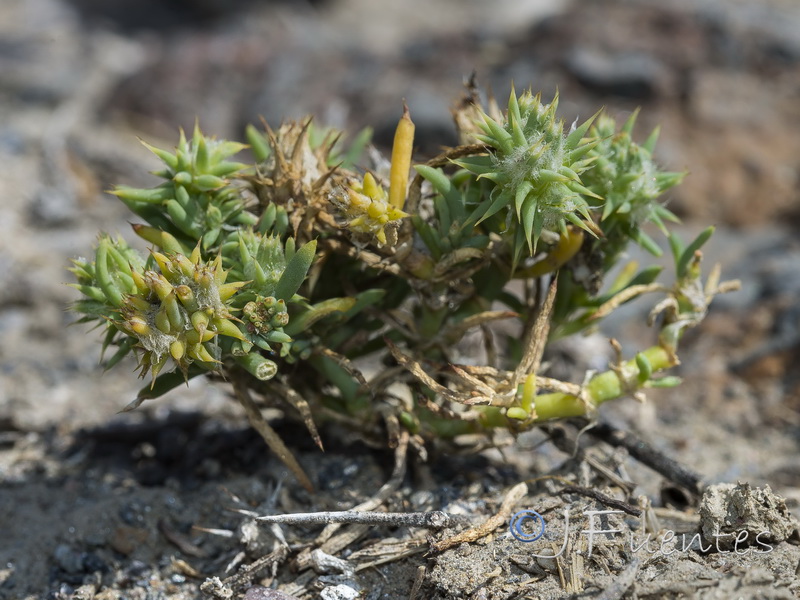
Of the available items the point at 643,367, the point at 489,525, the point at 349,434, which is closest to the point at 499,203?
the point at 643,367

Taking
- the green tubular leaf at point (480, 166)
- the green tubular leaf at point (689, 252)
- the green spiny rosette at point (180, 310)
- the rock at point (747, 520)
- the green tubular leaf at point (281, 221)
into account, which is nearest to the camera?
the green spiny rosette at point (180, 310)

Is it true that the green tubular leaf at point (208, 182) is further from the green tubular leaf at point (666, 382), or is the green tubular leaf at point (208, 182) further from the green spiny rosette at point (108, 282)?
the green tubular leaf at point (666, 382)

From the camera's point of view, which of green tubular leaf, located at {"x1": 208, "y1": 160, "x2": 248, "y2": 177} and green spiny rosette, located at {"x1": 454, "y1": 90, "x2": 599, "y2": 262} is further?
green tubular leaf, located at {"x1": 208, "y1": 160, "x2": 248, "y2": 177}

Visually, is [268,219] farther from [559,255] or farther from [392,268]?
[559,255]

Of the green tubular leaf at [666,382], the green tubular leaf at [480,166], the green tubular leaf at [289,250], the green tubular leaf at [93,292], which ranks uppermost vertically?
the green tubular leaf at [480,166]

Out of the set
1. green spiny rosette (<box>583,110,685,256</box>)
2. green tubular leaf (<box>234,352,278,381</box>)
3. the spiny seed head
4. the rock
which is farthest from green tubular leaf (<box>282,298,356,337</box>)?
the rock

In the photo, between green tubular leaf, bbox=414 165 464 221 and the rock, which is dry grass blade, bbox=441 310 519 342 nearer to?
green tubular leaf, bbox=414 165 464 221

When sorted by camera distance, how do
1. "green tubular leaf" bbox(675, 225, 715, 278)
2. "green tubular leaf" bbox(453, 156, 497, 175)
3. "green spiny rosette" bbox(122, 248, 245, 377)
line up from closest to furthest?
"green spiny rosette" bbox(122, 248, 245, 377) < "green tubular leaf" bbox(453, 156, 497, 175) < "green tubular leaf" bbox(675, 225, 715, 278)

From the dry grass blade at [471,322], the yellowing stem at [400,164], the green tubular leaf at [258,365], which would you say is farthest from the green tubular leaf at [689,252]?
the green tubular leaf at [258,365]

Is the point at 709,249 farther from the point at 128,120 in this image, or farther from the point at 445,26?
the point at 445,26
